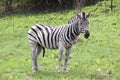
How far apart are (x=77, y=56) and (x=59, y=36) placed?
11.1 feet

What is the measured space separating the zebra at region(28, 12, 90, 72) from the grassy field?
2.13ft

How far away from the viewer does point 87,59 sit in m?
13.7

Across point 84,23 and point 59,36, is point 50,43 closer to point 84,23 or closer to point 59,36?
point 59,36

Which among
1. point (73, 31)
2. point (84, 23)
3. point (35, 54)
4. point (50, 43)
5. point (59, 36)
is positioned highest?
point (84, 23)

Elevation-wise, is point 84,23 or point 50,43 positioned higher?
point 84,23

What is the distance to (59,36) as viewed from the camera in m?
11.3

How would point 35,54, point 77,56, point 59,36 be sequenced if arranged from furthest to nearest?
point 77,56
point 35,54
point 59,36

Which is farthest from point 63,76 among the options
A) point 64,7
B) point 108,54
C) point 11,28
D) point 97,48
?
point 64,7

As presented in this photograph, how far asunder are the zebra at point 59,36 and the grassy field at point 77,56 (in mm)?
649

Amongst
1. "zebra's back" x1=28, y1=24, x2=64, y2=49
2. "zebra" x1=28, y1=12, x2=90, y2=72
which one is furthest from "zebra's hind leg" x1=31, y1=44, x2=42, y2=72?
"zebra's back" x1=28, y1=24, x2=64, y2=49

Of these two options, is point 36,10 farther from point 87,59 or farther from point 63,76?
point 63,76

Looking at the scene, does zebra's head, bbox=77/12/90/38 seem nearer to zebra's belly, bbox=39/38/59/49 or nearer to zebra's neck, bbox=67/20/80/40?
zebra's neck, bbox=67/20/80/40

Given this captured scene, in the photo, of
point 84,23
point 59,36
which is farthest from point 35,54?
point 84,23

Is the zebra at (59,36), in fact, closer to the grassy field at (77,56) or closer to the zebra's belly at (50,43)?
the zebra's belly at (50,43)
